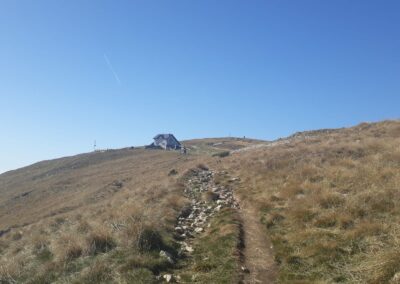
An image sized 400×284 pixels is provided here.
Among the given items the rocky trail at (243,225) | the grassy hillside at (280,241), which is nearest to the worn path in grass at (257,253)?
the rocky trail at (243,225)

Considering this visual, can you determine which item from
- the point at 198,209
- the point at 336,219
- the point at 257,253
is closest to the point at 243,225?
the point at 257,253

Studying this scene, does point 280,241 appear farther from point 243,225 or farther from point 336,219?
point 243,225

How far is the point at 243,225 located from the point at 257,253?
297 cm

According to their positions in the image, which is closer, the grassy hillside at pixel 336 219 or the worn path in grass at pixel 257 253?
the grassy hillside at pixel 336 219

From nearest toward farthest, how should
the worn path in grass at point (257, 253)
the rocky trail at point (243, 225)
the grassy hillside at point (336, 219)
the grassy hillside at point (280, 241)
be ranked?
the grassy hillside at point (336, 219) → the grassy hillside at point (280, 241) → the worn path in grass at point (257, 253) → the rocky trail at point (243, 225)

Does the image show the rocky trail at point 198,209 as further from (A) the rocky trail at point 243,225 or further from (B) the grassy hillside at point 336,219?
(B) the grassy hillside at point 336,219

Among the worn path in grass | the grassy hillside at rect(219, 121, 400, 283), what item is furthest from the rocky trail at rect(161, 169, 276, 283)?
the grassy hillside at rect(219, 121, 400, 283)

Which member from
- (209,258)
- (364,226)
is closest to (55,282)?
(209,258)

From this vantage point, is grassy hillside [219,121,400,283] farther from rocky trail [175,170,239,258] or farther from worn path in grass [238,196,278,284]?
rocky trail [175,170,239,258]

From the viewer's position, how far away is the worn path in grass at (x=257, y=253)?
29.8ft

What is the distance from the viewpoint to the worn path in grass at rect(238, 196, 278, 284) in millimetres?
9070

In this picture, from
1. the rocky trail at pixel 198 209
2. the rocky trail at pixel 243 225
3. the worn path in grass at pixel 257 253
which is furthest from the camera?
the rocky trail at pixel 198 209

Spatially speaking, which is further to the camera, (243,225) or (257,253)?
(243,225)

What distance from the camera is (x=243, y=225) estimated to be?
13.6m
